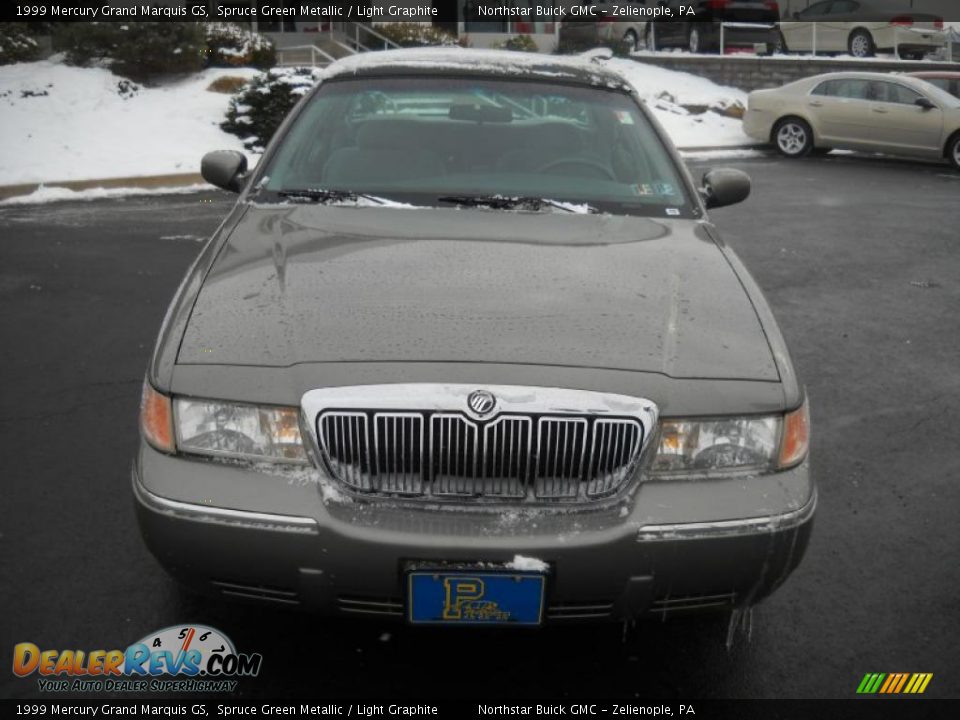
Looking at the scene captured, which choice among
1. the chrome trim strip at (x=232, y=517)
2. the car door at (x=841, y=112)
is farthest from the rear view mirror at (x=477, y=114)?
the car door at (x=841, y=112)

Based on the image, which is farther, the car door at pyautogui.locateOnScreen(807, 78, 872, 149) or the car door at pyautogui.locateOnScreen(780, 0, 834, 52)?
the car door at pyautogui.locateOnScreen(780, 0, 834, 52)

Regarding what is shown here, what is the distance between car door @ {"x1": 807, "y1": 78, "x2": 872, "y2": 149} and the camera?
15.7 m

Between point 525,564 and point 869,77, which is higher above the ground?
point 869,77

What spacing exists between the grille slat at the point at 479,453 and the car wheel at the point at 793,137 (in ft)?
49.6

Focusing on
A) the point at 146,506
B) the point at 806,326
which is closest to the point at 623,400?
the point at 146,506

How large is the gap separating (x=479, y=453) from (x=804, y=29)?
26.4 metres

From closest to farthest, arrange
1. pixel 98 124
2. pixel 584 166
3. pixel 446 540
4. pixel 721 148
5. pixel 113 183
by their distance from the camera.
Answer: pixel 446 540, pixel 584 166, pixel 113 183, pixel 98 124, pixel 721 148

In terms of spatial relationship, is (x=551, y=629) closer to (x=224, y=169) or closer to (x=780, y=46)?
(x=224, y=169)

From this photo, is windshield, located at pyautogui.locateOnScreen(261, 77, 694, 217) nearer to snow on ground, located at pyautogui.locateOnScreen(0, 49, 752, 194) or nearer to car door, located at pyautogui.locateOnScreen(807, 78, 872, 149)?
snow on ground, located at pyautogui.locateOnScreen(0, 49, 752, 194)

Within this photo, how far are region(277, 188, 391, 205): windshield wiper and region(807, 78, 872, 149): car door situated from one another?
1381cm

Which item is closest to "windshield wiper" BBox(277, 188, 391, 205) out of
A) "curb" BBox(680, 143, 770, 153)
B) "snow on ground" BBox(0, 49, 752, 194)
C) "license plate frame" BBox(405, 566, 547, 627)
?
"license plate frame" BBox(405, 566, 547, 627)

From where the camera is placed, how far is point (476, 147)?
158 inches

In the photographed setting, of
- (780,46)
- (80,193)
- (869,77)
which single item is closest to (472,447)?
(80,193)

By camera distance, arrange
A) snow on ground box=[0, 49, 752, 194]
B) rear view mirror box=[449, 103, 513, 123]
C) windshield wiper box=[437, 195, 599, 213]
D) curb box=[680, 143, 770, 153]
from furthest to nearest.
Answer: curb box=[680, 143, 770, 153] < snow on ground box=[0, 49, 752, 194] < rear view mirror box=[449, 103, 513, 123] < windshield wiper box=[437, 195, 599, 213]
